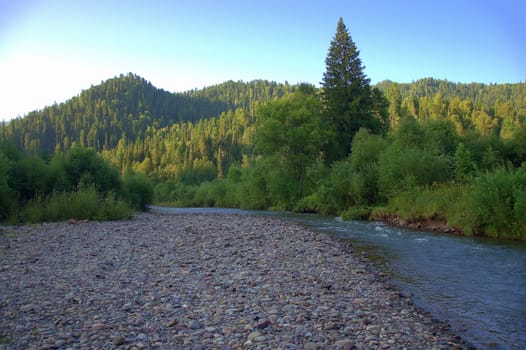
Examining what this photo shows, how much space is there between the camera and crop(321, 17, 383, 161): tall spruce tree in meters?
→ 45.4

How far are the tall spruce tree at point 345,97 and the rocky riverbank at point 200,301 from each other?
1346 inches

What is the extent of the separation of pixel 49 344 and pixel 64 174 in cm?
2698

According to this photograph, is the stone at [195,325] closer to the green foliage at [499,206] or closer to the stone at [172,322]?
the stone at [172,322]

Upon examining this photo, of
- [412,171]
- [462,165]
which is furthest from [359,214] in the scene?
[462,165]

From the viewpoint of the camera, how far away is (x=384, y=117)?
161 feet

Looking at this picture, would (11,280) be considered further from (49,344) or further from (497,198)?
(497,198)

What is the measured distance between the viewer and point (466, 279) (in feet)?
30.9

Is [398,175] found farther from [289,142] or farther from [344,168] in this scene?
[289,142]

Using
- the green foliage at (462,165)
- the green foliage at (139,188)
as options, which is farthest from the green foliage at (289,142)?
the green foliage at (462,165)

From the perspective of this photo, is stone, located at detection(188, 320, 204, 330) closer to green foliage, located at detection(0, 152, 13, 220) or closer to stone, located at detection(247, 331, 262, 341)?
stone, located at detection(247, 331, 262, 341)

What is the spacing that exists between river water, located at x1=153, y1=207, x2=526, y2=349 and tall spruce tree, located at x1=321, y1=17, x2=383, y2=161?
29.3 meters

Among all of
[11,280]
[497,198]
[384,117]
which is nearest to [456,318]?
[11,280]

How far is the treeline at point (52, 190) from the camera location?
72.1 feet

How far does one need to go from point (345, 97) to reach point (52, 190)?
112 ft
